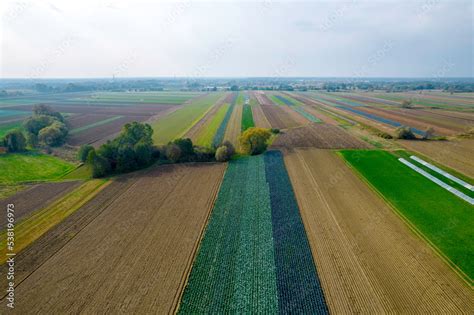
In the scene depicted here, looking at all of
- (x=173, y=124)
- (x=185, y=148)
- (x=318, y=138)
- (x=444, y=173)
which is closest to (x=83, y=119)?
(x=173, y=124)

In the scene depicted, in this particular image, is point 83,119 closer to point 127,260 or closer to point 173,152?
point 173,152

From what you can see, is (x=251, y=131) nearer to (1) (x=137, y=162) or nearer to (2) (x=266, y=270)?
(1) (x=137, y=162)

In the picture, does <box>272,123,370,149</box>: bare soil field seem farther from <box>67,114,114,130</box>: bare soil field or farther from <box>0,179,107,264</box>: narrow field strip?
<box>67,114,114,130</box>: bare soil field

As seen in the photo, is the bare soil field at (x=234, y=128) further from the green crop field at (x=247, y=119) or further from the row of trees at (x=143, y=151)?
the row of trees at (x=143, y=151)

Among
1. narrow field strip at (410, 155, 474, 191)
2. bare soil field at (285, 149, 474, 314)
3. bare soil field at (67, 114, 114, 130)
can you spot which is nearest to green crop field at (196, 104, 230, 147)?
bare soil field at (285, 149, 474, 314)

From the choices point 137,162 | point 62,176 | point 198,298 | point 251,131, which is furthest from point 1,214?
point 251,131

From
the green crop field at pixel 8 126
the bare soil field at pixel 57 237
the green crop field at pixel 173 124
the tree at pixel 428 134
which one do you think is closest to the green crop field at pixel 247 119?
the green crop field at pixel 173 124
